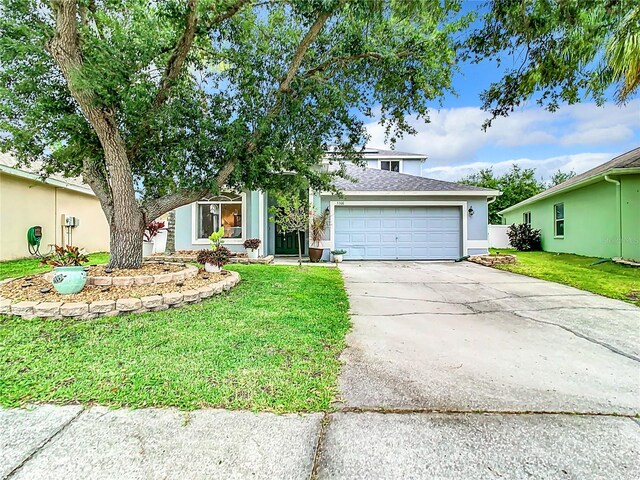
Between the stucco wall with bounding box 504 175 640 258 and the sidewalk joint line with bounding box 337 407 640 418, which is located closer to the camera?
the sidewalk joint line with bounding box 337 407 640 418

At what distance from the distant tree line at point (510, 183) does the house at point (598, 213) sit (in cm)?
784

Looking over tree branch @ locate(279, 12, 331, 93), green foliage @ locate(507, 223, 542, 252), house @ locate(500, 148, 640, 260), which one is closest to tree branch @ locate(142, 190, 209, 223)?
tree branch @ locate(279, 12, 331, 93)

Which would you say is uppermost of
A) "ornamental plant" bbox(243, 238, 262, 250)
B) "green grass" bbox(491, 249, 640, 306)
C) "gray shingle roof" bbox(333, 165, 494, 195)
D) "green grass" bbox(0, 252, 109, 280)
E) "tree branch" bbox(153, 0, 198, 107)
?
"tree branch" bbox(153, 0, 198, 107)

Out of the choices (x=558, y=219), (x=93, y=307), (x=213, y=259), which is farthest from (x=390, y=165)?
(x=93, y=307)

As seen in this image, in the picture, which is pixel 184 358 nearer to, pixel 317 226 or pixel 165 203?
pixel 165 203

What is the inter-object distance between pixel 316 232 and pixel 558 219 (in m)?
11.2

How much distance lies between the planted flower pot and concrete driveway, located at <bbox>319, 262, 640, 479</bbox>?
3.97 metres

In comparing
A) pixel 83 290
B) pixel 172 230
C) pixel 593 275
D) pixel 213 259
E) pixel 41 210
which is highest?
pixel 41 210

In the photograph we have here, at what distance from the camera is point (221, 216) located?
12.0 meters

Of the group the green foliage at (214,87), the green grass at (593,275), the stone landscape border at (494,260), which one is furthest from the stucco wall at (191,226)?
the green grass at (593,275)

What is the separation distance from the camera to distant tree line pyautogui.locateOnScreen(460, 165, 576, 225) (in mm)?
23956

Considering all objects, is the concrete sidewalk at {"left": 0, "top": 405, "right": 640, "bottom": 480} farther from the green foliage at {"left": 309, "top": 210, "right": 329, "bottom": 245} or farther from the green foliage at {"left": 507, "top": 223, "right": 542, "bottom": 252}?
the green foliage at {"left": 507, "top": 223, "right": 542, "bottom": 252}

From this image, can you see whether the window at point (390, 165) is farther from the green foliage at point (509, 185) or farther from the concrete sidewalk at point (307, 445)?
the concrete sidewalk at point (307, 445)

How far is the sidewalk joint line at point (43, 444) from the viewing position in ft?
5.63
